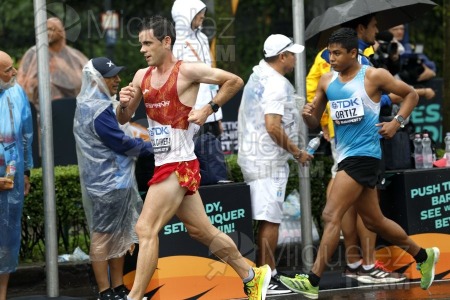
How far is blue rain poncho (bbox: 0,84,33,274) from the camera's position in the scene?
9.54 metres

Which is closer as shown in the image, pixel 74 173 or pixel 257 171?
pixel 257 171

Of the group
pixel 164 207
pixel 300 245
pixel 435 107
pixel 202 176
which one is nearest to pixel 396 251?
pixel 300 245

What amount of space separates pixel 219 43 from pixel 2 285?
6.31m

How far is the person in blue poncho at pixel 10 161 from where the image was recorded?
31.2ft

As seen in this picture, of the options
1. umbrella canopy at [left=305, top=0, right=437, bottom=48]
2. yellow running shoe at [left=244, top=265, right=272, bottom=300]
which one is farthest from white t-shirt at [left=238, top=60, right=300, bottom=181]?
yellow running shoe at [left=244, top=265, right=272, bottom=300]

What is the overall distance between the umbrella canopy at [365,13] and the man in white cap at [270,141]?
54 cm

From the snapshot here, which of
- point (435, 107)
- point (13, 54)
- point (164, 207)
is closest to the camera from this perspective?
point (164, 207)

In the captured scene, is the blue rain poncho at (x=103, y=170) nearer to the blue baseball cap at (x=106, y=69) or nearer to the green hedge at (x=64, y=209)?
the blue baseball cap at (x=106, y=69)

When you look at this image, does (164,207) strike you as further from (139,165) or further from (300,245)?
(300,245)

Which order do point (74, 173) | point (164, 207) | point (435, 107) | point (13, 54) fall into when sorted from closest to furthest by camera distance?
point (164, 207) < point (74, 173) < point (435, 107) < point (13, 54)

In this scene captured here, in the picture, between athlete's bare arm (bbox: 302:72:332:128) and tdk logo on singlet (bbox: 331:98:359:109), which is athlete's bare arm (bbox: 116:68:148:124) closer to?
athlete's bare arm (bbox: 302:72:332:128)

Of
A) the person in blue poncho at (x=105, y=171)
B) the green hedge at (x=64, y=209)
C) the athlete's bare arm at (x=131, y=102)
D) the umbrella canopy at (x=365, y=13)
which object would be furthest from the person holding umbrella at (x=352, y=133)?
the green hedge at (x=64, y=209)

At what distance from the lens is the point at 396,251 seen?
1093 cm

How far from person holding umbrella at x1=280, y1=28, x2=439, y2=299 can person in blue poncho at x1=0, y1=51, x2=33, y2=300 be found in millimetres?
2181
